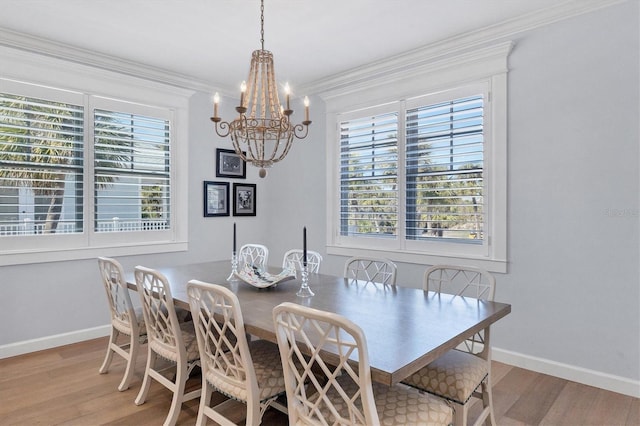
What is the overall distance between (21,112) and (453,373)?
12.6 ft

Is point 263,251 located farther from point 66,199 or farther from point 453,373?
point 453,373

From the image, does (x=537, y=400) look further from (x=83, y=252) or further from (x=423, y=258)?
(x=83, y=252)

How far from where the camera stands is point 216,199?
457 cm

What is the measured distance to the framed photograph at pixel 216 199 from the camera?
4.48m

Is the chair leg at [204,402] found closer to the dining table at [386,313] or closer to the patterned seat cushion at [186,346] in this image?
the patterned seat cushion at [186,346]

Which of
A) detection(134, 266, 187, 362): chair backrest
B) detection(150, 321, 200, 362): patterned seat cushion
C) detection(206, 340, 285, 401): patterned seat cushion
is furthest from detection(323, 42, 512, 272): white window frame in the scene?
detection(134, 266, 187, 362): chair backrest

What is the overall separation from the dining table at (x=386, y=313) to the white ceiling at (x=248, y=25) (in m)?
1.95

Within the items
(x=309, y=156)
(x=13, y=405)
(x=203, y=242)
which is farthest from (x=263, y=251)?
(x=13, y=405)

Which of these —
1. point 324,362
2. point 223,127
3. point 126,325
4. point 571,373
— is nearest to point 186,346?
point 126,325

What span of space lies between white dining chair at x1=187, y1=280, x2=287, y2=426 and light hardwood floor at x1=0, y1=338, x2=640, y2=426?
483mm

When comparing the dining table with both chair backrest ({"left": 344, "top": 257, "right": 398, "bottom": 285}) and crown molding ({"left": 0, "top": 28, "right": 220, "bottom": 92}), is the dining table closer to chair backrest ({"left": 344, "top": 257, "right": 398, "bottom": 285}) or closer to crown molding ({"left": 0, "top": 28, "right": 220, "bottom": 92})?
chair backrest ({"left": 344, "top": 257, "right": 398, "bottom": 285})

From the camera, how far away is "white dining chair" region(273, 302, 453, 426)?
1304 millimetres

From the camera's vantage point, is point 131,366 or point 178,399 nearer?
point 178,399

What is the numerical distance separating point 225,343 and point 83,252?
8.04ft
